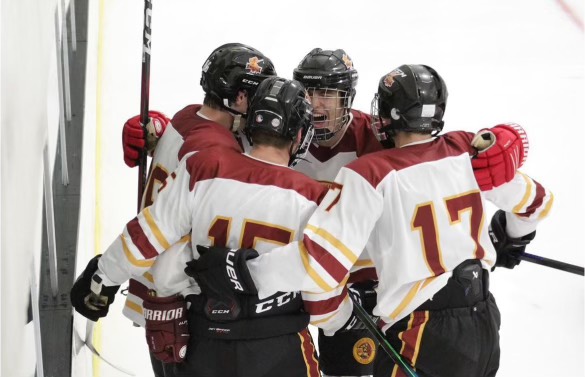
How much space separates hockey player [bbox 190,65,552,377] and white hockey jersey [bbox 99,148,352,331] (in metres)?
0.06

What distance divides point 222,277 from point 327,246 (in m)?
0.27

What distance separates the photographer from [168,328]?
7.92 ft

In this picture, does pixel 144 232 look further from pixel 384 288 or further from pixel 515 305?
pixel 515 305

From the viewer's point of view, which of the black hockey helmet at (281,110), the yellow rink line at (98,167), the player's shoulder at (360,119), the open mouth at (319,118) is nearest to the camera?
the black hockey helmet at (281,110)

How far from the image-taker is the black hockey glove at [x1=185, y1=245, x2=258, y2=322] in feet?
7.45

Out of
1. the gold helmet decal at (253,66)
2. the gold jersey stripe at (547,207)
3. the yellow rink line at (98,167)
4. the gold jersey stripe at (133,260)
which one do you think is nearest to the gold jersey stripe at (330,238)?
the gold jersey stripe at (133,260)

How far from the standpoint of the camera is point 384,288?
240 centimetres

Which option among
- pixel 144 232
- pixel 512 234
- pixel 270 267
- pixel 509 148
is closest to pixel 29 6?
pixel 144 232

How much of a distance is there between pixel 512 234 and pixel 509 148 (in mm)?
520

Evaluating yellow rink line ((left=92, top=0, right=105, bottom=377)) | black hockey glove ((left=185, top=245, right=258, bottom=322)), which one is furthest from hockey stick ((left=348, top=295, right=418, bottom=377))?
yellow rink line ((left=92, top=0, right=105, bottom=377))

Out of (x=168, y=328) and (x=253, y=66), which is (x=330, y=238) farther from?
(x=253, y=66)

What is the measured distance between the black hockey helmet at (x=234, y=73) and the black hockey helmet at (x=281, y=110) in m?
0.20

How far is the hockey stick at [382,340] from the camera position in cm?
243

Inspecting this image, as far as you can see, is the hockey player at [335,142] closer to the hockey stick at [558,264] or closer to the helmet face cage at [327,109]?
the helmet face cage at [327,109]
